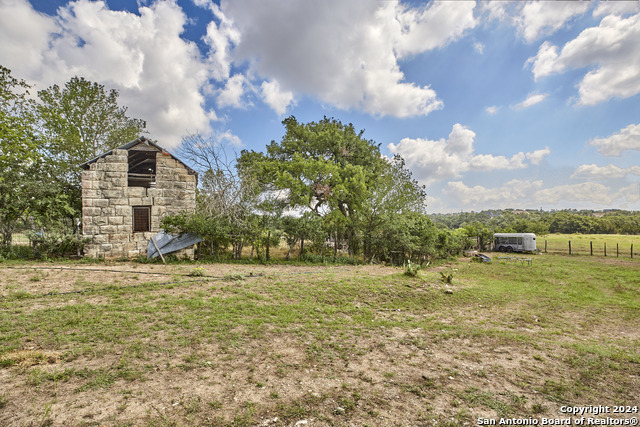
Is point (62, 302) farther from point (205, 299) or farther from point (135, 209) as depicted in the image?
point (135, 209)

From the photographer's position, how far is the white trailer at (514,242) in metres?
27.1

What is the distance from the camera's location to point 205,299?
21.5ft

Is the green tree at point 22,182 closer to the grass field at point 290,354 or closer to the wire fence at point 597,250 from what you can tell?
the grass field at point 290,354

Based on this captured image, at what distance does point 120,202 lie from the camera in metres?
11.6

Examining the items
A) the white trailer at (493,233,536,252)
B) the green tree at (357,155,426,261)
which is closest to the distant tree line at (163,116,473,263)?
the green tree at (357,155,426,261)

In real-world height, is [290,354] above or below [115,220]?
below

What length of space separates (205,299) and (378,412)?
5114mm

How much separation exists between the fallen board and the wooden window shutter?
29.2 inches

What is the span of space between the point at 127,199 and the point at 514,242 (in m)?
34.5

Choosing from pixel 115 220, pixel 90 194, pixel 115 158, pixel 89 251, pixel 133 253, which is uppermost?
pixel 115 158

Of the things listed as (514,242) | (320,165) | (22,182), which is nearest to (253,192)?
(320,165)

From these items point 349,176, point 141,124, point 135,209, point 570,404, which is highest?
point 141,124

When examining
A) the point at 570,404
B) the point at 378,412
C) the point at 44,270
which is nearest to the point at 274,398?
the point at 378,412

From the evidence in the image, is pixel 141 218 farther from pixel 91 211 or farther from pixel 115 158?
pixel 115 158
